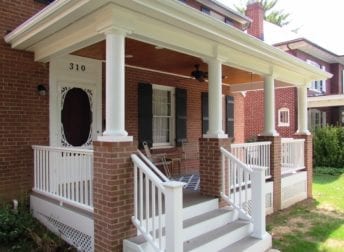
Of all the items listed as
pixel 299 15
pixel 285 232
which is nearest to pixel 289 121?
pixel 285 232

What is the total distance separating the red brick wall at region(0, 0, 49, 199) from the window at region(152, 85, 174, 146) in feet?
10.4

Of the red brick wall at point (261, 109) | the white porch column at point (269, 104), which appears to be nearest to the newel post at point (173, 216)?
the white porch column at point (269, 104)

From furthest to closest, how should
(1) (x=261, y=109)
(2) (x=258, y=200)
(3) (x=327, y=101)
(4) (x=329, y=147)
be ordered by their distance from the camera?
(1) (x=261, y=109)
(3) (x=327, y=101)
(4) (x=329, y=147)
(2) (x=258, y=200)

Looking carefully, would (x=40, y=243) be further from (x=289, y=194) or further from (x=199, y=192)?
(x=289, y=194)

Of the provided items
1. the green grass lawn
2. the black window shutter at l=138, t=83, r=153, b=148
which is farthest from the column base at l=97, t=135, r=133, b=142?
the black window shutter at l=138, t=83, r=153, b=148

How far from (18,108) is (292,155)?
6924 mm

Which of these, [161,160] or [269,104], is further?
[161,160]

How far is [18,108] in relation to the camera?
20.0 ft

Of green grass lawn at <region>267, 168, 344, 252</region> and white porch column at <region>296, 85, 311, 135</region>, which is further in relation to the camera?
white porch column at <region>296, 85, 311, 135</region>

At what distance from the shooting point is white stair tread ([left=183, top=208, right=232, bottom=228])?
5105mm

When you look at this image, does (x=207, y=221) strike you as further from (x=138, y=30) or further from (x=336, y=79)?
(x=336, y=79)

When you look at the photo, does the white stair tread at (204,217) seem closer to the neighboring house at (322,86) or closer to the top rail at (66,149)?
the top rail at (66,149)

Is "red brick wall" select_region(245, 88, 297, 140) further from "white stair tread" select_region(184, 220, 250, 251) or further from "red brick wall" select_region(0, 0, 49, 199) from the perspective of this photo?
"red brick wall" select_region(0, 0, 49, 199)

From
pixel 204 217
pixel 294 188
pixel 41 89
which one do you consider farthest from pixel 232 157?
pixel 294 188
